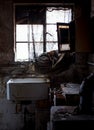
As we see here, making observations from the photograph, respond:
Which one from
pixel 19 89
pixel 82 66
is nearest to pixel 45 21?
pixel 82 66

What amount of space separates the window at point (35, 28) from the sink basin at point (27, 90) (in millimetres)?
767

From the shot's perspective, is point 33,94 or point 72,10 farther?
point 72,10

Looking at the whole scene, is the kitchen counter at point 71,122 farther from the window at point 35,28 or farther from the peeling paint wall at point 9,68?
the window at point 35,28

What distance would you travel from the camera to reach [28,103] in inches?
223

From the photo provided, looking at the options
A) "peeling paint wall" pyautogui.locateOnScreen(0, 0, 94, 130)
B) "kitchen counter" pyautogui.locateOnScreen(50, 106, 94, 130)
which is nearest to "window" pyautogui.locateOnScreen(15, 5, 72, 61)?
"peeling paint wall" pyautogui.locateOnScreen(0, 0, 94, 130)

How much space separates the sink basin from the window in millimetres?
767

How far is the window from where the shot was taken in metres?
6.01

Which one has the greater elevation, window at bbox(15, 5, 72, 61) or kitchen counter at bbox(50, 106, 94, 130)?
window at bbox(15, 5, 72, 61)

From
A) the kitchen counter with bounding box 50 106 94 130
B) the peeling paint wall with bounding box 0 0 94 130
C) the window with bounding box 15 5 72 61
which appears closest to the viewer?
the kitchen counter with bounding box 50 106 94 130

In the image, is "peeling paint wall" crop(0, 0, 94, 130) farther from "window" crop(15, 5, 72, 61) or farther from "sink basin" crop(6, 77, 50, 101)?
"sink basin" crop(6, 77, 50, 101)

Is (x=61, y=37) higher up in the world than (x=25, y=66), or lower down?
higher up

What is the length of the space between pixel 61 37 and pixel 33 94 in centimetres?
111

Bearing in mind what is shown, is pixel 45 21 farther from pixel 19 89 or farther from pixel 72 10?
pixel 19 89

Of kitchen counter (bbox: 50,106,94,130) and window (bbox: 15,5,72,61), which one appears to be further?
window (bbox: 15,5,72,61)
